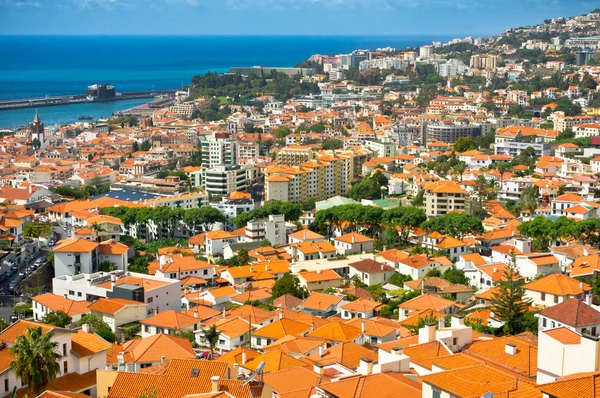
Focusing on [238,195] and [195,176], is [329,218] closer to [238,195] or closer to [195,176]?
[238,195]

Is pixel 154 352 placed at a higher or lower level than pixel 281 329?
higher

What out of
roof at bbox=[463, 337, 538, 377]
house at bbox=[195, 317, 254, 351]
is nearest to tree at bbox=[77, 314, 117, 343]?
house at bbox=[195, 317, 254, 351]

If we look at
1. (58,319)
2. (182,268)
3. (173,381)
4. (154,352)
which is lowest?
(182,268)

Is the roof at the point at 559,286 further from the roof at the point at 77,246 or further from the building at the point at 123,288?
the roof at the point at 77,246

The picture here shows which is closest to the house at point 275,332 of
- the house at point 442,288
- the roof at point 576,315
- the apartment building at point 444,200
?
the roof at point 576,315

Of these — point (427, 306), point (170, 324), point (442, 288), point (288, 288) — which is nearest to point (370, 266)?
point (442, 288)

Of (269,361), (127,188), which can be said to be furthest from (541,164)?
(269,361)

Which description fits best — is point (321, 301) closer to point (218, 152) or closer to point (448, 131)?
point (218, 152)

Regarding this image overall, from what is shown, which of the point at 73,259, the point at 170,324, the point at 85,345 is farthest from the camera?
the point at 73,259
